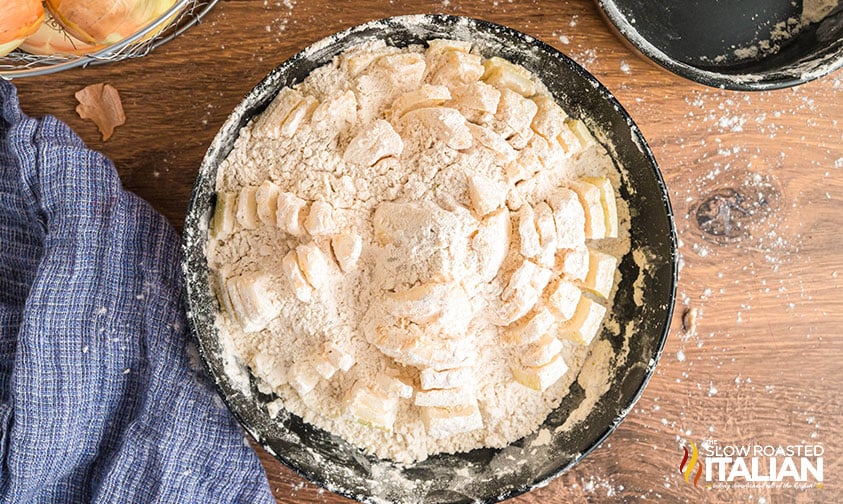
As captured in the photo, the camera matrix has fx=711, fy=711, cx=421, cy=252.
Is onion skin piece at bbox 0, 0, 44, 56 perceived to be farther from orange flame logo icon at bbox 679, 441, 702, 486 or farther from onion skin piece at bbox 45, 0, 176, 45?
orange flame logo icon at bbox 679, 441, 702, 486

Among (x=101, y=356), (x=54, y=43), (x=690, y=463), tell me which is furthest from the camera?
(x=690, y=463)

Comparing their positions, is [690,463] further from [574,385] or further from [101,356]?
[101,356]

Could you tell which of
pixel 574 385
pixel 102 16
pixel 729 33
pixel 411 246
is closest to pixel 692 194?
pixel 729 33

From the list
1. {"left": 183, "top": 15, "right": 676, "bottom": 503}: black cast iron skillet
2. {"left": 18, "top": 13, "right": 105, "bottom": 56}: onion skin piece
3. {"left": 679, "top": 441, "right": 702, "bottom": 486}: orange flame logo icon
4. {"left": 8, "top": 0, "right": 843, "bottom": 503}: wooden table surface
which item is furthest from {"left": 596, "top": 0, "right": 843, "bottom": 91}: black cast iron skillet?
{"left": 18, "top": 13, "right": 105, "bottom": 56}: onion skin piece

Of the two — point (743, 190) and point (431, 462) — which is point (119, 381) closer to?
point (431, 462)

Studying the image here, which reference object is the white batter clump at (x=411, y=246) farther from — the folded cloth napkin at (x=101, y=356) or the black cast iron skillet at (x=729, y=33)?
the black cast iron skillet at (x=729, y=33)

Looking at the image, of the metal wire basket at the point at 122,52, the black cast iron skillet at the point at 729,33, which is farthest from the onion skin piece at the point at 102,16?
the black cast iron skillet at the point at 729,33
